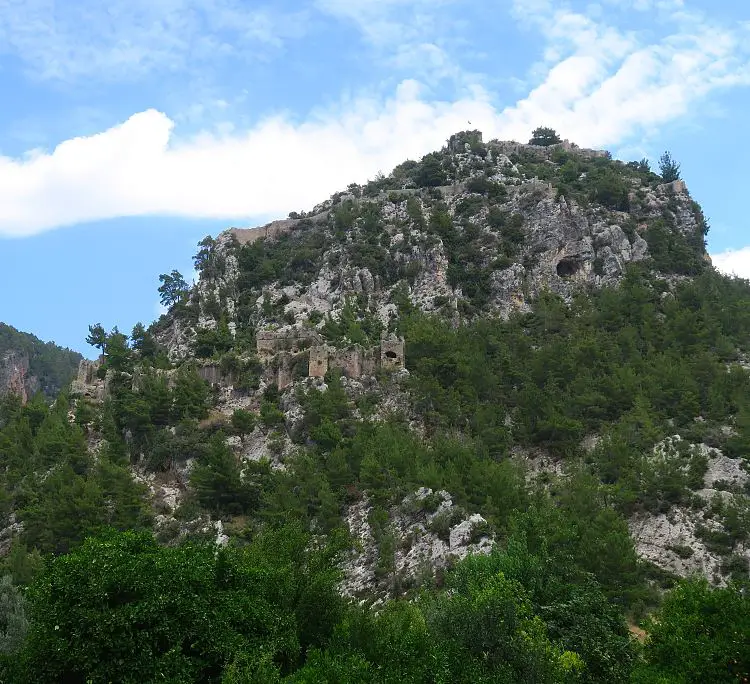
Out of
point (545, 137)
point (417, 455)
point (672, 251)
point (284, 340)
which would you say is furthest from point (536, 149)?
point (417, 455)

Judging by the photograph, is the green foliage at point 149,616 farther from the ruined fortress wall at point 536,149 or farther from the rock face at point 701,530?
the ruined fortress wall at point 536,149

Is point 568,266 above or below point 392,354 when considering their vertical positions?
above

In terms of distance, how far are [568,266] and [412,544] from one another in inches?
1780

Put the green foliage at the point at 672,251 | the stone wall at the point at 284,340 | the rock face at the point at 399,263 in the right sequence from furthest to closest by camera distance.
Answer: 1. the green foliage at the point at 672,251
2. the stone wall at the point at 284,340
3. the rock face at the point at 399,263

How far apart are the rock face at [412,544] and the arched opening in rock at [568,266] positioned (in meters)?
40.4

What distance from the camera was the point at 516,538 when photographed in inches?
1195

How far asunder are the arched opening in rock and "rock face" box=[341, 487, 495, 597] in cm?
4043

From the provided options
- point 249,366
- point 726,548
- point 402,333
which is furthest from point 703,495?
point 249,366

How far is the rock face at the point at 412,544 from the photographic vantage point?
1427 inches

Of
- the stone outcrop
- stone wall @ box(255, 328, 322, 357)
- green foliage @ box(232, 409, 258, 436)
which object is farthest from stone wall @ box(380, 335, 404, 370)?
the stone outcrop

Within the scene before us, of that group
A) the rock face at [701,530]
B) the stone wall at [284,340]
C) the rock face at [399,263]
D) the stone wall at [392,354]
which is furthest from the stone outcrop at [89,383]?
the rock face at [701,530]

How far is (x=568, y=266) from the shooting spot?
7644 cm

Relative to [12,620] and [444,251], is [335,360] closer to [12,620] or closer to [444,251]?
[444,251]

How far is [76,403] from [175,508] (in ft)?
62.1
